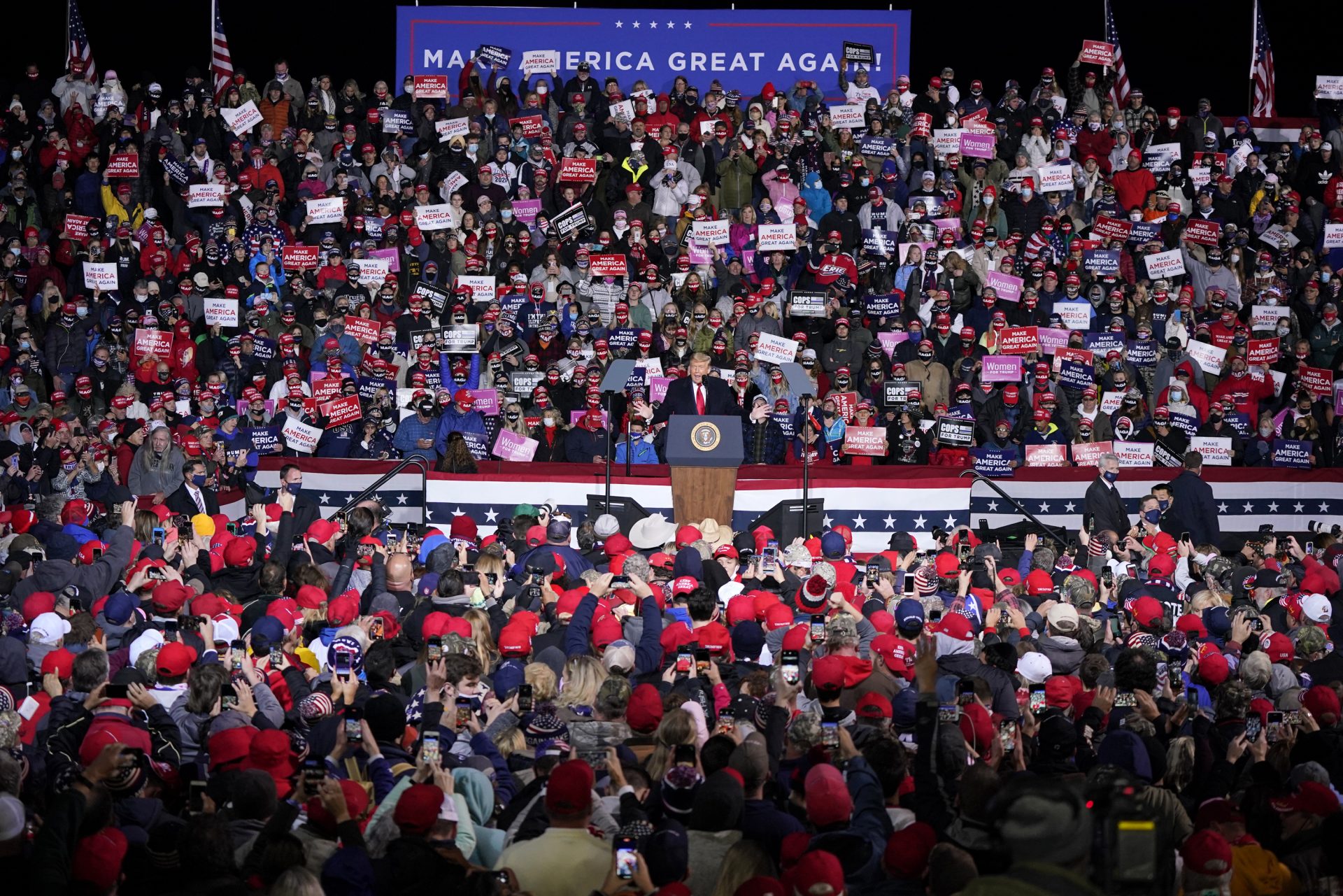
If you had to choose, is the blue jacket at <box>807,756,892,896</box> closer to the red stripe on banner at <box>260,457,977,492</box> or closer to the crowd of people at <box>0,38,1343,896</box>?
the crowd of people at <box>0,38,1343,896</box>

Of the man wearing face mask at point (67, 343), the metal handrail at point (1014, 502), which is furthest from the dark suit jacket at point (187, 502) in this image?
the metal handrail at point (1014, 502)

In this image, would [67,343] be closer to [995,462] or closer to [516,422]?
[516,422]

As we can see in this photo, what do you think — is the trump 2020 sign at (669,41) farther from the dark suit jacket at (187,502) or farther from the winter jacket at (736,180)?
the dark suit jacket at (187,502)

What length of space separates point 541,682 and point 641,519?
7443 mm

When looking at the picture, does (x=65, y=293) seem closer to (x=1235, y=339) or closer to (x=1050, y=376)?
(x=1050, y=376)

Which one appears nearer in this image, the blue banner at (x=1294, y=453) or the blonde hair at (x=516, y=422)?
the blonde hair at (x=516, y=422)

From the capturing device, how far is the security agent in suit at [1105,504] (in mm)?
17125

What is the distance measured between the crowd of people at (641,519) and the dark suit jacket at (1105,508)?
4 centimetres

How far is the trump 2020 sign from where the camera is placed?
1003 inches

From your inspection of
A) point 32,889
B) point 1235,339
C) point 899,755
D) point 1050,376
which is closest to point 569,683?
point 899,755

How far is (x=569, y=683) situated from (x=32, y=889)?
3429 mm

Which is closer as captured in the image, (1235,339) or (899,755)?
(899,755)

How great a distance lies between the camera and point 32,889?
6.28 m

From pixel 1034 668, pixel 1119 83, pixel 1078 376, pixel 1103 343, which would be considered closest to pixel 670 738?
pixel 1034 668
